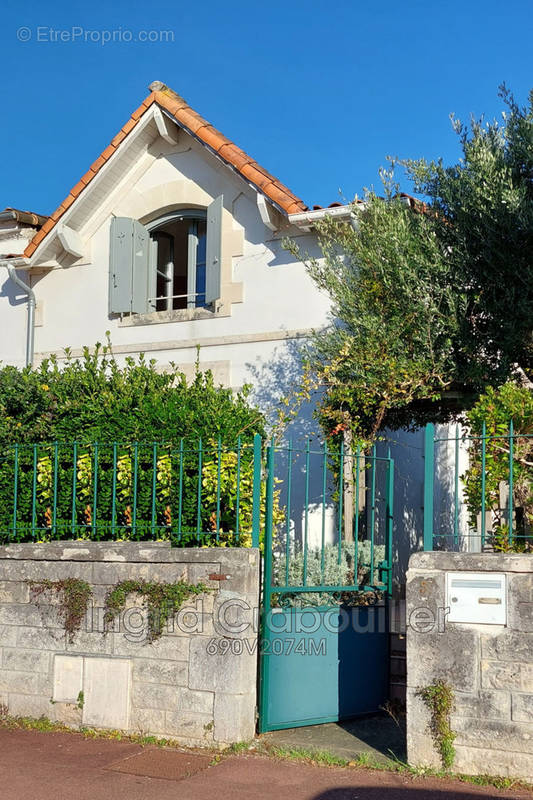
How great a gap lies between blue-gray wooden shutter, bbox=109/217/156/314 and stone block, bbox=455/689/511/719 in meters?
7.48

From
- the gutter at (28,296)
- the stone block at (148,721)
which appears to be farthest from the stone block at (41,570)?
the gutter at (28,296)

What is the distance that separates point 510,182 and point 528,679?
473 cm

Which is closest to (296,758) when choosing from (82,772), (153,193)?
(82,772)

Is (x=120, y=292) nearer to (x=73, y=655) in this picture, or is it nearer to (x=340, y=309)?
(x=340, y=309)

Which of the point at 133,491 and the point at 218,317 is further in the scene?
the point at 218,317

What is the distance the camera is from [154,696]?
22.1ft

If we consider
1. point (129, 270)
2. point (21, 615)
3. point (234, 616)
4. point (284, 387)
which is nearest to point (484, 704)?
point (234, 616)

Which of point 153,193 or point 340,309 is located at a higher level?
point 153,193

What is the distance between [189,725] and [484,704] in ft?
7.33

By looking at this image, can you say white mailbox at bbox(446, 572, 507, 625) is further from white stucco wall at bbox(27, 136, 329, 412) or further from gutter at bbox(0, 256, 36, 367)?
gutter at bbox(0, 256, 36, 367)

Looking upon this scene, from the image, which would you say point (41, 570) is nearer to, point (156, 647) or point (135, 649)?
point (135, 649)

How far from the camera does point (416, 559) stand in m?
6.04

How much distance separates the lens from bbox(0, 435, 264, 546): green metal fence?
704 centimetres

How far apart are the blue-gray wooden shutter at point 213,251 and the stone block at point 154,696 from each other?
5645 mm
